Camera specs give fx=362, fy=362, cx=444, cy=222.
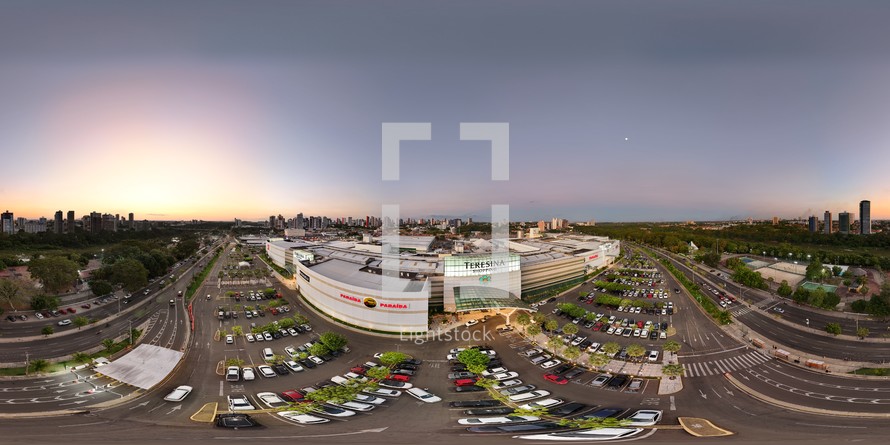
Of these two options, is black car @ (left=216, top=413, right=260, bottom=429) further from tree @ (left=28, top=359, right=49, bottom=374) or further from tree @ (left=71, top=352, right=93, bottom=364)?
tree @ (left=28, top=359, right=49, bottom=374)

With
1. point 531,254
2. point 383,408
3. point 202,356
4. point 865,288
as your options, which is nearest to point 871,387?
point 383,408

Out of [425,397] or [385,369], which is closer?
[425,397]

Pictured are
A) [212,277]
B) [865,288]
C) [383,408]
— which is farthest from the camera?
[212,277]

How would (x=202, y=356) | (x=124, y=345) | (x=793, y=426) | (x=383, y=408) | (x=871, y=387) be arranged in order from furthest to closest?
(x=124, y=345)
(x=202, y=356)
(x=871, y=387)
(x=383, y=408)
(x=793, y=426)

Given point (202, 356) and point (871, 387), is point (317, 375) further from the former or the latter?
point (871, 387)

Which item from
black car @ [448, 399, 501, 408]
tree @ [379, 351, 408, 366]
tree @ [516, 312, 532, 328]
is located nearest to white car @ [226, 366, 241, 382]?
tree @ [379, 351, 408, 366]

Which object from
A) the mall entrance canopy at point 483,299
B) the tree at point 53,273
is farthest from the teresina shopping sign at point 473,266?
the tree at point 53,273

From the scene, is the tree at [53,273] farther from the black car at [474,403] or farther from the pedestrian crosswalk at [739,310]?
the pedestrian crosswalk at [739,310]
